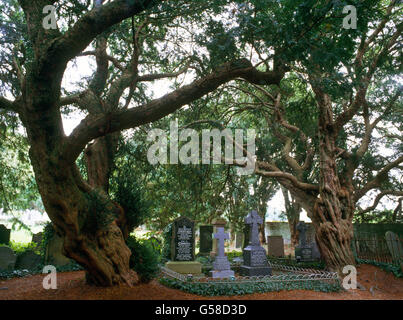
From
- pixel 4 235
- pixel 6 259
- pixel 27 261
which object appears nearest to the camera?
pixel 6 259

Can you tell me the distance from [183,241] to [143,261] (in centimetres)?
400

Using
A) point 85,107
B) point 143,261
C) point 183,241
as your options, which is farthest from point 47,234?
point 85,107

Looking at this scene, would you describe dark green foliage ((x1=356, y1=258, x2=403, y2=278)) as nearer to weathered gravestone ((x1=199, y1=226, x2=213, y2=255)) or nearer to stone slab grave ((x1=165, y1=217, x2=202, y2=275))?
stone slab grave ((x1=165, y1=217, x2=202, y2=275))

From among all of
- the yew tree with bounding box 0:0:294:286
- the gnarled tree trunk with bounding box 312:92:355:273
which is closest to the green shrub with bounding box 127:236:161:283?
the yew tree with bounding box 0:0:294:286

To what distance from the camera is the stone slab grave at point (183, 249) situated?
11.0m

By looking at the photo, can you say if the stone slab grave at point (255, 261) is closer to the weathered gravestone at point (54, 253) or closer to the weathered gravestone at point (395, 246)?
the weathered gravestone at point (395, 246)

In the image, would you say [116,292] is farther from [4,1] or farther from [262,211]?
[262,211]

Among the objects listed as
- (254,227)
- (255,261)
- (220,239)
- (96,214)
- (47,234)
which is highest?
(96,214)

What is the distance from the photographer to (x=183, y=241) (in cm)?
1162

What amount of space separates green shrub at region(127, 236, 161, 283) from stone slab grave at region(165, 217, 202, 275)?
330cm

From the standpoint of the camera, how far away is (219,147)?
12914 millimetres

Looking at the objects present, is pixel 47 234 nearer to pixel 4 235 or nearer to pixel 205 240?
pixel 4 235

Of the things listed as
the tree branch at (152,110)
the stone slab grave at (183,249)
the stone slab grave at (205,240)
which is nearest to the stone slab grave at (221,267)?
the stone slab grave at (183,249)

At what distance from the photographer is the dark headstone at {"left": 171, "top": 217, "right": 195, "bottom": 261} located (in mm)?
11352
